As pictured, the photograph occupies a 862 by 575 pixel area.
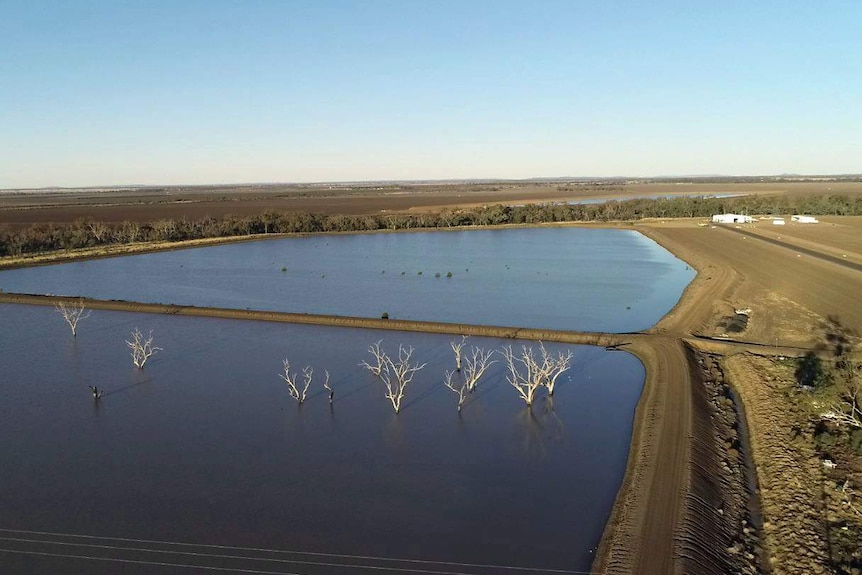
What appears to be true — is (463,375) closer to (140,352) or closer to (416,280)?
(140,352)

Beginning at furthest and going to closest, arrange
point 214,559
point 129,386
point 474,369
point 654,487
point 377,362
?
1. point 377,362
2. point 129,386
3. point 474,369
4. point 654,487
5. point 214,559

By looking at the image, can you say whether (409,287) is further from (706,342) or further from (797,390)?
(797,390)

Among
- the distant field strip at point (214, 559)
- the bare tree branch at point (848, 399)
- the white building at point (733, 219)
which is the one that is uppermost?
the white building at point (733, 219)

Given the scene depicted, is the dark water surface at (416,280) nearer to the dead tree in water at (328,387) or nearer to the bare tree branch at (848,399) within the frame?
the bare tree branch at (848,399)

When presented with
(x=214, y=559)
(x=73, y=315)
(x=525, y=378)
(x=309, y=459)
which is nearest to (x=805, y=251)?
(x=525, y=378)

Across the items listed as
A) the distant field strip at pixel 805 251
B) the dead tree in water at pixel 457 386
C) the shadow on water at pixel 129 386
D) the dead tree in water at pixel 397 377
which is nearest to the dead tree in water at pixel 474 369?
the dead tree in water at pixel 457 386

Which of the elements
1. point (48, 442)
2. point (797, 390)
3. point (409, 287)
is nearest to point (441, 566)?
point (48, 442)
